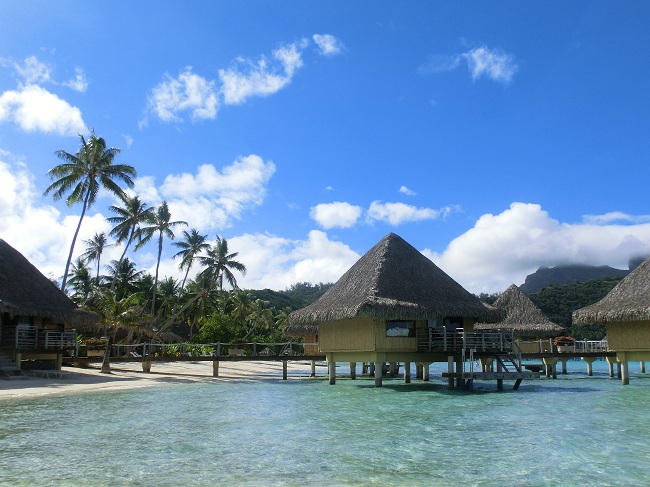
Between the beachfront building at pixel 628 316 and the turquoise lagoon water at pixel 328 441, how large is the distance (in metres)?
3.07

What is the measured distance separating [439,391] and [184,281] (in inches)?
1246

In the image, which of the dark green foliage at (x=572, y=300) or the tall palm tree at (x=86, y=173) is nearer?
the tall palm tree at (x=86, y=173)

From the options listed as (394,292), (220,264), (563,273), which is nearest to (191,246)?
(220,264)

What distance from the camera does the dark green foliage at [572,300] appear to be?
198 feet

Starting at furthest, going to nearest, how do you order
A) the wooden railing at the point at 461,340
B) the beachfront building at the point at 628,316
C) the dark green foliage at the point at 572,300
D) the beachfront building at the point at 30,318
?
the dark green foliage at the point at 572,300, the beachfront building at the point at 30,318, the beachfront building at the point at 628,316, the wooden railing at the point at 461,340

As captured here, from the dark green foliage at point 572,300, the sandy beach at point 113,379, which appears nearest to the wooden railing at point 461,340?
the sandy beach at point 113,379

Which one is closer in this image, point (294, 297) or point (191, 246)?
point (191, 246)

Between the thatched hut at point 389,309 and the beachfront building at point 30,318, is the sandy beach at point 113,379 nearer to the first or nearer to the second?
the beachfront building at point 30,318

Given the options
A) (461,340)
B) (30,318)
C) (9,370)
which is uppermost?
(30,318)

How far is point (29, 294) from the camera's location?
21.7 meters

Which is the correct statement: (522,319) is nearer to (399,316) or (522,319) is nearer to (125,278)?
(399,316)

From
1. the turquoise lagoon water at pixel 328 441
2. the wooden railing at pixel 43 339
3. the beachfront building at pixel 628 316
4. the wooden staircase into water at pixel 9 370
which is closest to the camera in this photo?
the turquoise lagoon water at pixel 328 441

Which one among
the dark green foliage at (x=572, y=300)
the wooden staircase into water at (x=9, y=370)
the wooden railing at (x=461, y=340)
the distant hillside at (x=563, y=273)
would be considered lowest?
the wooden staircase into water at (x=9, y=370)

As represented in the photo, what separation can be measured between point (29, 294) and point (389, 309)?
507 inches
